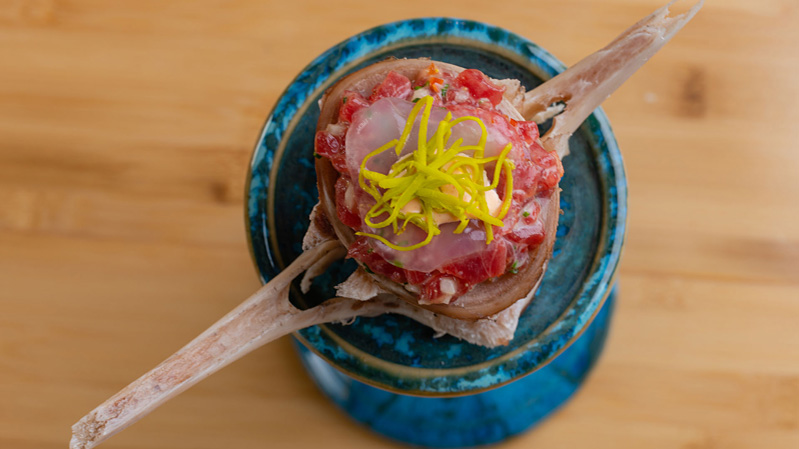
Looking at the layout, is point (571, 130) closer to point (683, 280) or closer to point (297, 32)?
point (683, 280)

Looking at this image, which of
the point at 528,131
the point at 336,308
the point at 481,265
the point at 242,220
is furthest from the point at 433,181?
the point at 242,220

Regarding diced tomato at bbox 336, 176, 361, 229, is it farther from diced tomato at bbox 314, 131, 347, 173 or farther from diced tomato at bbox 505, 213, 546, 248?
diced tomato at bbox 505, 213, 546, 248

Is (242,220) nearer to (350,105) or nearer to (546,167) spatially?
(350,105)

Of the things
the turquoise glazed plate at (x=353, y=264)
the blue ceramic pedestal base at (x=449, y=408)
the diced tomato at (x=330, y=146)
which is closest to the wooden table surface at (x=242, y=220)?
the blue ceramic pedestal base at (x=449, y=408)

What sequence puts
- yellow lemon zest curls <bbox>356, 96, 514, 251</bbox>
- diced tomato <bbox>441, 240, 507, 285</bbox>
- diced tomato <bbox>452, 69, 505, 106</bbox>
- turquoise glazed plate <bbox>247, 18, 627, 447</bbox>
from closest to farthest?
yellow lemon zest curls <bbox>356, 96, 514, 251</bbox>, diced tomato <bbox>441, 240, 507, 285</bbox>, diced tomato <bbox>452, 69, 505, 106</bbox>, turquoise glazed plate <bbox>247, 18, 627, 447</bbox>

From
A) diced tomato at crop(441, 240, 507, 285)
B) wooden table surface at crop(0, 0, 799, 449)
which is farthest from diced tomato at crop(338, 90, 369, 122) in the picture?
wooden table surface at crop(0, 0, 799, 449)

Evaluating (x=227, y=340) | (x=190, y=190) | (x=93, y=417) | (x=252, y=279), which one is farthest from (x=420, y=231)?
(x=190, y=190)

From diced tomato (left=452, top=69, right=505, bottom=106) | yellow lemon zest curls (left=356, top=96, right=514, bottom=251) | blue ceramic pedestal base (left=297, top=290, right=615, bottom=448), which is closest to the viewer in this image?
yellow lemon zest curls (left=356, top=96, right=514, bottom=251)
